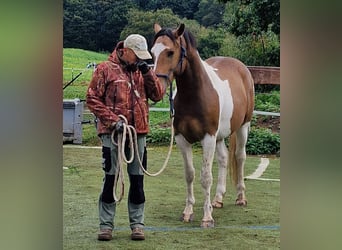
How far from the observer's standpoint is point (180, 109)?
279cm

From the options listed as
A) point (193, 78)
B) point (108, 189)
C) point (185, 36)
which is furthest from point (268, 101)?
point (108, 189)

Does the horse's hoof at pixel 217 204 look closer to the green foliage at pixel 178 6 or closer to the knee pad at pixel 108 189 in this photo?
the knee pad at pixel 108 189

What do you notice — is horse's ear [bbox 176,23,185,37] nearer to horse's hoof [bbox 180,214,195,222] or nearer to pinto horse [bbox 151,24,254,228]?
pinto horse [bbox 151,24,254,228]

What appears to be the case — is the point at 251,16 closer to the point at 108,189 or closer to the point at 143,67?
the point at 143,67

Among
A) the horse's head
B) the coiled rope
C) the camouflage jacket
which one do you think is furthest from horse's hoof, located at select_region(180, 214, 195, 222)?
the horse's head

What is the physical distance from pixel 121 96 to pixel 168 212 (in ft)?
2.07

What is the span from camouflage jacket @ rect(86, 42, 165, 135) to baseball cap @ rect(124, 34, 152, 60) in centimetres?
5

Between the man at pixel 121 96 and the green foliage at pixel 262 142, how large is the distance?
21.5 inches

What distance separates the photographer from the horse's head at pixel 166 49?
101 inches

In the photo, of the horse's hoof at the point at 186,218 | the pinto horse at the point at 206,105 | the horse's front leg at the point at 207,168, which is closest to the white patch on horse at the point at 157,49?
the pinto horse at the point at 206,105

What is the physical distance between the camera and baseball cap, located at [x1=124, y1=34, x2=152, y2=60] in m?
2.44

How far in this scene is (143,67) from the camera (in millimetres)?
2447
